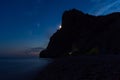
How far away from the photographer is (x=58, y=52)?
194250 millimetres

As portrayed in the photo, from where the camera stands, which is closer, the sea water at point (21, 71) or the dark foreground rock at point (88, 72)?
the dark foreground rock at point (88, 72)

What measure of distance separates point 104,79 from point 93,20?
17095cm

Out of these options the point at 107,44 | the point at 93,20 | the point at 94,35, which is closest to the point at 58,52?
the point at 93,20

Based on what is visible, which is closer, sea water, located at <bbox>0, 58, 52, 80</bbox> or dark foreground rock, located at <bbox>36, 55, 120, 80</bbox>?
dark foreground rock, located at <bbox>36, 55, 120, 80</bbox>

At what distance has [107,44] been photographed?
109125 mm

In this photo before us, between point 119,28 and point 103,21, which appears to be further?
point 103,21

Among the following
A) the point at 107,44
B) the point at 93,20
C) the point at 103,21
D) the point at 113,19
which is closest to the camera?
the point at 107,44

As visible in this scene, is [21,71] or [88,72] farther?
[21,71]

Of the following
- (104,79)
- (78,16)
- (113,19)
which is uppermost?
(78,16)

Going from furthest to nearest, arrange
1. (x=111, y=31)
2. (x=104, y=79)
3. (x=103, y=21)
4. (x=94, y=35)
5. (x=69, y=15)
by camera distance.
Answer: (x=69, y=15), (x=103, y=21), (x=94, y=35), (x=111, y=31), (x=104, y=79)

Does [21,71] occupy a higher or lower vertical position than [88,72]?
lower

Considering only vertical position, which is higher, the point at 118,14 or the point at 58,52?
the point at 118,14

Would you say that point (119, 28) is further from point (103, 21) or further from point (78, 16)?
point (78, 16)

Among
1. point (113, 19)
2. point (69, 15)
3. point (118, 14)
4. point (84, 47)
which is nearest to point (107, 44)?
point (84, 47)
